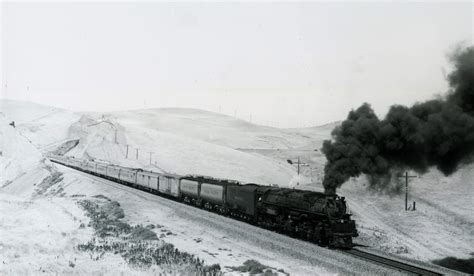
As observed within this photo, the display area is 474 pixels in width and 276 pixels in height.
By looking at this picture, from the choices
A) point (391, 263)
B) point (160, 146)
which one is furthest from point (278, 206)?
point (160, 146)

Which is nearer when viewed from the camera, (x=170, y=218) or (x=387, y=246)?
(x=387, y=246)

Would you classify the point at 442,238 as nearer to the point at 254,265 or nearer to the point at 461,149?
the point at 461,149

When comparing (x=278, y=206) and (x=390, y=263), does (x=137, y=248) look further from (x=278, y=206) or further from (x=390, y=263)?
(x=390, y=263)

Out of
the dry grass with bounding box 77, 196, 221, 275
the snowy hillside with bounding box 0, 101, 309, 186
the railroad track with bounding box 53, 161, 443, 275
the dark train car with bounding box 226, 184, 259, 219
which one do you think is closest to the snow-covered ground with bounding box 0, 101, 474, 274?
the snowy hillside with bounding box 0, 101, 309, 186

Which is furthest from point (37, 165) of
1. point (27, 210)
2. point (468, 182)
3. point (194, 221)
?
point (468, 182)

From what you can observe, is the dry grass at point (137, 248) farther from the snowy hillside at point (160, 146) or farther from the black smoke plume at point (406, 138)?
the snowy hillside at point (160, 146)

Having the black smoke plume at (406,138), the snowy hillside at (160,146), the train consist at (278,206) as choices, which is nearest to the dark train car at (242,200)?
the train consist at (278,206)
